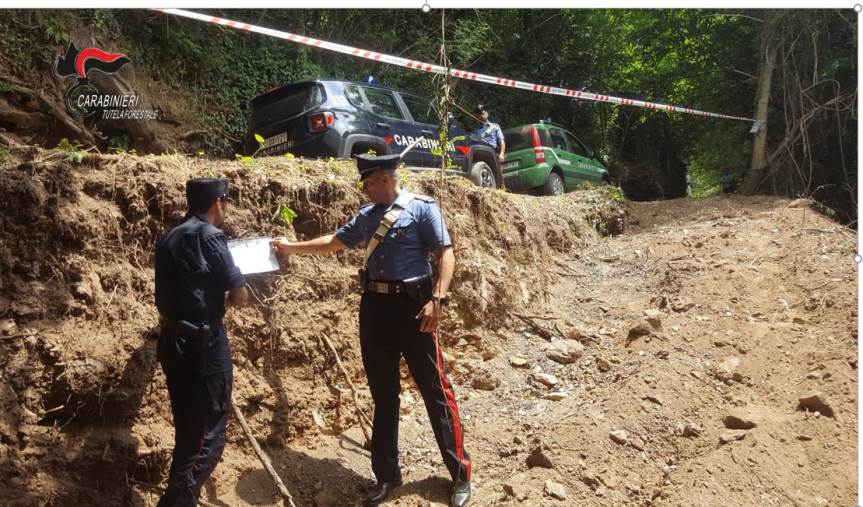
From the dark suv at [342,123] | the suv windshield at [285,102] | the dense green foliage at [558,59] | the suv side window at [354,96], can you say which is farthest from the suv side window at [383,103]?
the dense green foliage at [558,59]

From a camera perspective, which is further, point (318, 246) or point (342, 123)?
point (342, 123)

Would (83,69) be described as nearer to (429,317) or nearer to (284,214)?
(284,214)

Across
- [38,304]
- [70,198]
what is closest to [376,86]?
[70,198]

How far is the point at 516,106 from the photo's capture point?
16484 millimetres

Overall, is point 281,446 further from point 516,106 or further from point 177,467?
point 516,106

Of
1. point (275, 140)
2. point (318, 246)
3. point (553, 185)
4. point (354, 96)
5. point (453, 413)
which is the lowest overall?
point (453, 413)

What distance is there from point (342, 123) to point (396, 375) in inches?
163

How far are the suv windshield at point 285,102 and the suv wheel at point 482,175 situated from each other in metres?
2.59

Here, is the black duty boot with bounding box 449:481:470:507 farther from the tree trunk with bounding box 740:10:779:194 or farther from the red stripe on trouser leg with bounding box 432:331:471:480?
the tree trunk with bounding box 740:10:779:194

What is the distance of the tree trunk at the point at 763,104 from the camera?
11.3 meters

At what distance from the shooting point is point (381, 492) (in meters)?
3.37

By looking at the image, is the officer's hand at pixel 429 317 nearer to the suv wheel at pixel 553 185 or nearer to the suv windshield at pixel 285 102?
the suv windshield at pixel 285 102

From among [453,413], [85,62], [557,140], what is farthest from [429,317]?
[557,140]

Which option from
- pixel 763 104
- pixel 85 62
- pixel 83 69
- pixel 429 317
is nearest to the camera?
pixel 429 317
